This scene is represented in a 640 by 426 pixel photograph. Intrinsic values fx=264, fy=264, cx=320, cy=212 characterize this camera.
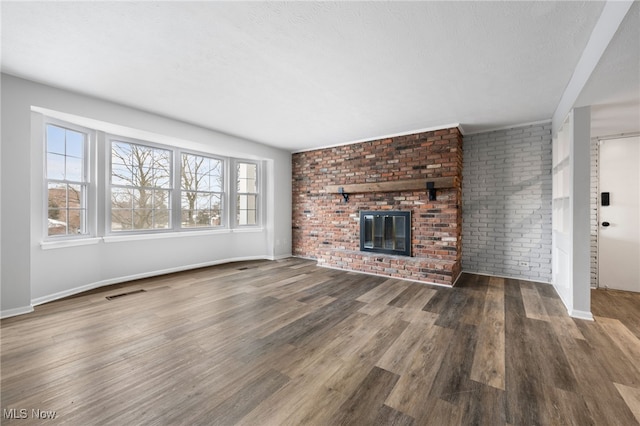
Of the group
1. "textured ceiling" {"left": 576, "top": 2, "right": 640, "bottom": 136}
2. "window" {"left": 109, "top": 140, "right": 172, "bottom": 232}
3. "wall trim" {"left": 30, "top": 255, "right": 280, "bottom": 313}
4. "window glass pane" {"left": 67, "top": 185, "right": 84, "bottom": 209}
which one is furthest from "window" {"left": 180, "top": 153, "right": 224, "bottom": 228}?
"textured ceiling" {"left": 576, "top": 2, "right": 640, "bottom": 136}

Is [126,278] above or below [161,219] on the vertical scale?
below

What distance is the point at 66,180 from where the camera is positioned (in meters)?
3.59

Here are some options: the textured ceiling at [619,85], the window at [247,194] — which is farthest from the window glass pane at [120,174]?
the textured ceiling at [619,85]

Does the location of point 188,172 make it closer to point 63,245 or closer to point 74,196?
point 74,196

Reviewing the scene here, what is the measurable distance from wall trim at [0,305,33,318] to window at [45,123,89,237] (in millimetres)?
945

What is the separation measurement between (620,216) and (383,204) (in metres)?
3.40

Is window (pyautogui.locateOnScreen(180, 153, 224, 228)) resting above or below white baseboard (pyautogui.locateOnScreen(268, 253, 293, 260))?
above

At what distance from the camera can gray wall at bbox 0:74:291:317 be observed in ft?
9.27

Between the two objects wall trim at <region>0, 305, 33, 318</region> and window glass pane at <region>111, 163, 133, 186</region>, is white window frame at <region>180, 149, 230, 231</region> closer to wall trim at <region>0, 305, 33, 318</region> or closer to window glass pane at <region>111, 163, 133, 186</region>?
window glass pane at <region>111, 163, 133, 186</region>

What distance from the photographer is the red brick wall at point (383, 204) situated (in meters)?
4.39

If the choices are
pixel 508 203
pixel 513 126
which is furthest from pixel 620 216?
pixel 513 126

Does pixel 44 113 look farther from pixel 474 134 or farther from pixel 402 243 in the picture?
pixel 474 134

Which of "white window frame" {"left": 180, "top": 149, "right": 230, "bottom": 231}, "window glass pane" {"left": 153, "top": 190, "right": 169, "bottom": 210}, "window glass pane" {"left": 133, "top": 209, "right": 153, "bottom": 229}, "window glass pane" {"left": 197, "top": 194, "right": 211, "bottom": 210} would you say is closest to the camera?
"window glass pane" {"left": 133, "top": 209, "right": 153, "bottom": 229}

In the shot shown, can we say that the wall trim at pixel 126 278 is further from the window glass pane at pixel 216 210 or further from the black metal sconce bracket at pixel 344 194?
the black metal sconce bracket at pixel 344 194
